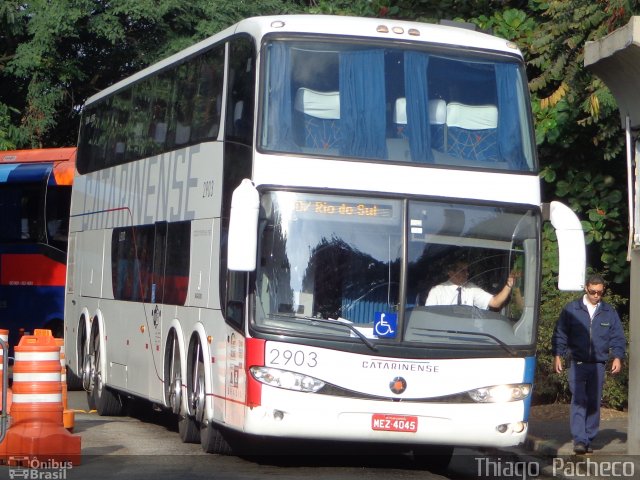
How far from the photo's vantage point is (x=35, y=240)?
24.7 m

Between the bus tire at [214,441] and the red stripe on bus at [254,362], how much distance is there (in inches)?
66.0

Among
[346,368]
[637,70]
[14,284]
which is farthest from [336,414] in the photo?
[14,284]

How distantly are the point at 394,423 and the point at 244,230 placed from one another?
213 centimetres

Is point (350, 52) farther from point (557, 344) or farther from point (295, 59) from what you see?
point (557, 344)

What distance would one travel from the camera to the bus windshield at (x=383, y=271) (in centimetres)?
1153

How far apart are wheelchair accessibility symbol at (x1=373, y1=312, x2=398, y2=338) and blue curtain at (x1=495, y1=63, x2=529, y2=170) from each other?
1916 mm

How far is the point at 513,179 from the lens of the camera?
480 inches

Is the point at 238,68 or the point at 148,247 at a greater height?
the point at 238,68

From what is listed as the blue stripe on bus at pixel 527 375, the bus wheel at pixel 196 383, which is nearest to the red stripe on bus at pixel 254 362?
the bus wheel at pixel 196 383

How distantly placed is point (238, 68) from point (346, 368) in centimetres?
323

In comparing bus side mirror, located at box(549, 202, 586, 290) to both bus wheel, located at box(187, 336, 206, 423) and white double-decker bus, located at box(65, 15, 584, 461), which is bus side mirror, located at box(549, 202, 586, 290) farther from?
bus wheel, located at box(187, 336, 206, 423)

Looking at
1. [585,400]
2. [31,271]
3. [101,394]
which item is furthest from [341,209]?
[31,271]

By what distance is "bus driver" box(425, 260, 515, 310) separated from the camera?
38.3 ft

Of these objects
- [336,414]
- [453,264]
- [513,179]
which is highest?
[513,179]
